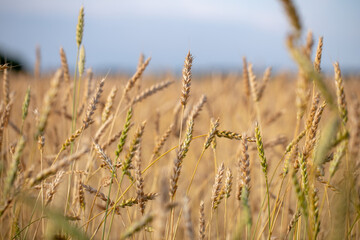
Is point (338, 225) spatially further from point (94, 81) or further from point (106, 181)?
point (94, 81)

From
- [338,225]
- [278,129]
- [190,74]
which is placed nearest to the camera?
[338,225]

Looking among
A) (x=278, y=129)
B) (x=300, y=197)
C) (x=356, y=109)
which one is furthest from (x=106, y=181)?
(x=278, y=129)

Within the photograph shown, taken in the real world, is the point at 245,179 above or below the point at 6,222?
above

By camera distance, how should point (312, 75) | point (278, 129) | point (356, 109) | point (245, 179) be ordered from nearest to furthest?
point (312, 75) < point (245, 179) < point (356, 109) < point (278, 129)

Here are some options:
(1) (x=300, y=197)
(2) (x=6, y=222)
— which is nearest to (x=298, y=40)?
(1) (x=300, y=197)

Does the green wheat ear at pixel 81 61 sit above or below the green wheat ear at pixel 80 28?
below

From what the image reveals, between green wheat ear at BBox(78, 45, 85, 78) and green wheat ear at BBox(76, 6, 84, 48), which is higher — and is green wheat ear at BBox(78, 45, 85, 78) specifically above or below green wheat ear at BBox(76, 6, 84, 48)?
below

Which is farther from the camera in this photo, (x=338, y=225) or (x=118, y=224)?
(x=118, y=224)

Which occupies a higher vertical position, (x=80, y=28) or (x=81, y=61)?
(x=80, y=28)

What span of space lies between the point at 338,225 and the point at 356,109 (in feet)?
2.51

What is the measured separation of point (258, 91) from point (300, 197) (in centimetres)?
117

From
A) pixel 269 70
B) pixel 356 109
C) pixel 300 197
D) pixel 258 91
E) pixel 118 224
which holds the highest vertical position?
pixel 269 70

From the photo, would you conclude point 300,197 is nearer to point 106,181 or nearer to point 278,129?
point 106,181

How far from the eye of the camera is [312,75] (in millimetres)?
609
